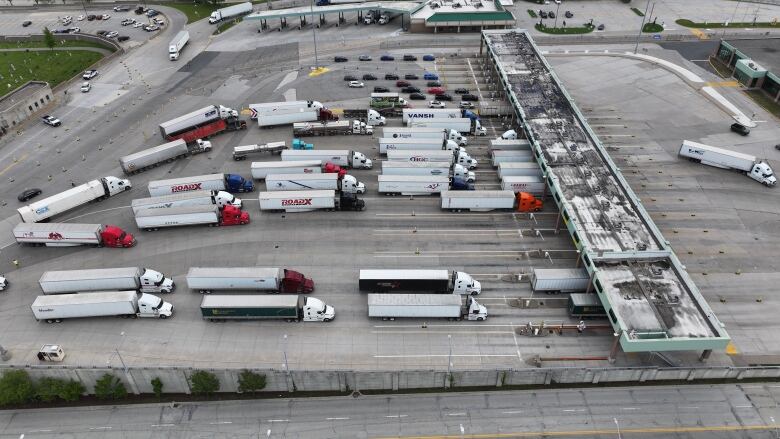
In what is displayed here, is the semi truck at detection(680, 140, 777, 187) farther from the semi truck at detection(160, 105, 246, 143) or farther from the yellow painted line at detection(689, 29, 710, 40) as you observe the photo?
the semi truck at detection(160, 105, 246, 143)

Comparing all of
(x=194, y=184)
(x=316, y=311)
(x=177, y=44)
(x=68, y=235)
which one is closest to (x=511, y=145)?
(x=316, y=311)

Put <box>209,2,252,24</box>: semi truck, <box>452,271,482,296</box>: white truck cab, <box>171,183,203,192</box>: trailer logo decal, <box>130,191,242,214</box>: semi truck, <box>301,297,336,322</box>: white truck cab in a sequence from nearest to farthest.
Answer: <box>301,297,336,322</box>: white truck cab < <box>452,271,482,296</box>: white truck cab < <box>130,191,242,214</box>: semi truck < <box>171,183,203,192</box>: trailer logo decal < <box>209,2,252,24</box>: semi truck

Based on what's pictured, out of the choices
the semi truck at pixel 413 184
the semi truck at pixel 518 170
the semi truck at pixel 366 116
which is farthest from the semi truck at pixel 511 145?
the semi truck at pixel 366 116

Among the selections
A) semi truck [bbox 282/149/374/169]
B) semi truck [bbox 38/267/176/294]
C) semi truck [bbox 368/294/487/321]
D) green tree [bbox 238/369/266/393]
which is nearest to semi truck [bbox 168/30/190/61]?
Answer: semi truck [bbox 282/149/374/169]

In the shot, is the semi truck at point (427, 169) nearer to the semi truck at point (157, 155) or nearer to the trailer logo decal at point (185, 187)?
the trailer logo decal at point (185, 187)

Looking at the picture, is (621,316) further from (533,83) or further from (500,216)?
(533,83)

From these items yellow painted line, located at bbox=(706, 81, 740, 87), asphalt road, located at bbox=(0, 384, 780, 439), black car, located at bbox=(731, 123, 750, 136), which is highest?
yellow painted line, located at bbox=(706, 81, 740, 87)

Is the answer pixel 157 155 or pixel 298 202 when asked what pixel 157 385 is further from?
pixel 157 155
